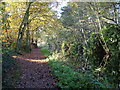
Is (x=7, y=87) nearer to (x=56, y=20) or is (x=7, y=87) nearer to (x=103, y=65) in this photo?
(x=103, y=65)

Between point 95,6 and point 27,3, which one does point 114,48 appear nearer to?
point 95,6

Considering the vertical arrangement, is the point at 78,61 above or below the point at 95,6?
below

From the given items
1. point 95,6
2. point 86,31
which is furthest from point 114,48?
point 86,31

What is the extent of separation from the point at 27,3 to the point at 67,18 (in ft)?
13.9

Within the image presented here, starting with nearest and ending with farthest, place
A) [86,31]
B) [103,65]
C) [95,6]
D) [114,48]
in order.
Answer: [114,48]
[103,65]
[95,6]
[86,31]

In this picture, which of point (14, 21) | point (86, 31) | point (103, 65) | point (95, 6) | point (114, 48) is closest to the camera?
point (114, 48)

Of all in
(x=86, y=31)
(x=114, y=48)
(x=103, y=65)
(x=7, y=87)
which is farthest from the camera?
(x=86, y=31)

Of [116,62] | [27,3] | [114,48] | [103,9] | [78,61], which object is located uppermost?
[27,3]

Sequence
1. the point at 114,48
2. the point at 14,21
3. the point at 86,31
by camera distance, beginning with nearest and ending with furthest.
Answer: the point at 114,48 < the point at 86,31 < the point at 14,21

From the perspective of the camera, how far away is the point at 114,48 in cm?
415

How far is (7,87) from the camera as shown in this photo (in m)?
3.85

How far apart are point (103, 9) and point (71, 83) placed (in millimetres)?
3420

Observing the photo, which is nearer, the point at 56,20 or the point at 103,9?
the point at 103,9

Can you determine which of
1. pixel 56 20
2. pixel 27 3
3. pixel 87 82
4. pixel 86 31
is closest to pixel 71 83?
pixel 87 82
